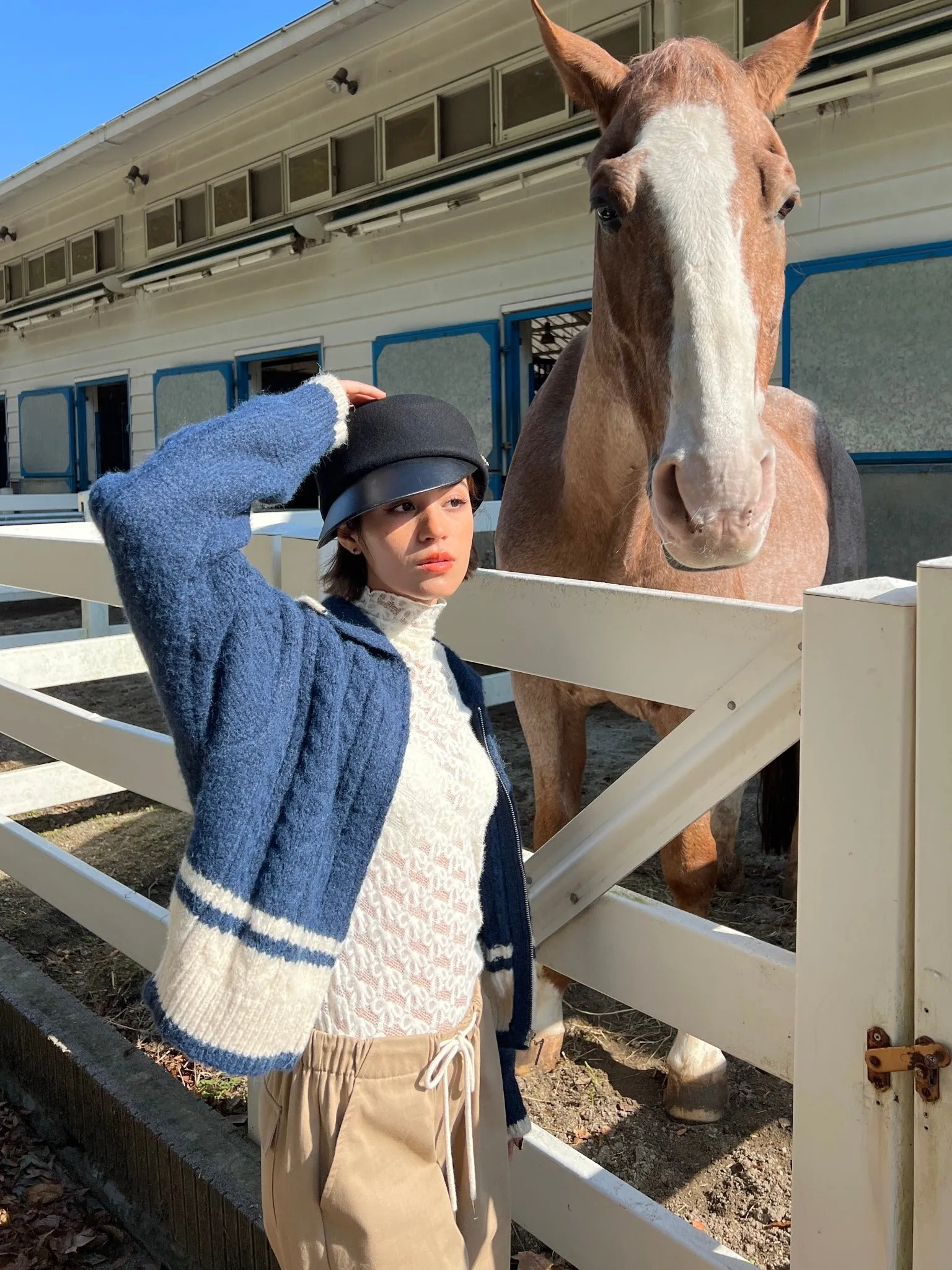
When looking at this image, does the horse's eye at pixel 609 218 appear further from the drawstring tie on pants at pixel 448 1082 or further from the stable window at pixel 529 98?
the stable window at pixel 529 98

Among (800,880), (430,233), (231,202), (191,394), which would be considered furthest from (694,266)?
(191,394)

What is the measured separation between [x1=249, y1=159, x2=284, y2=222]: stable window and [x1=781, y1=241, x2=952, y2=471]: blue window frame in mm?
5044

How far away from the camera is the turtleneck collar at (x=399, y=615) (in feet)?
4.46

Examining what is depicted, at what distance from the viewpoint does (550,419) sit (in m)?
2.88

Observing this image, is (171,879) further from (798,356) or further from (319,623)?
(798,356)

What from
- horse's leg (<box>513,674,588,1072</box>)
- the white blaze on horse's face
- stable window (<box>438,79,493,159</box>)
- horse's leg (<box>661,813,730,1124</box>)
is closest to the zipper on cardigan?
the white blaze on horse's face

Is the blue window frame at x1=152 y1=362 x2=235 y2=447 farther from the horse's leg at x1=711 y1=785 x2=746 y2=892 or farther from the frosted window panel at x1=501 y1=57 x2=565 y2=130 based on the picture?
the horse's leg at x1=711 y1=785 x2=746 y2=892

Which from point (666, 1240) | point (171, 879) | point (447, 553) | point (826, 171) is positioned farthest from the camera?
point (826, 171)

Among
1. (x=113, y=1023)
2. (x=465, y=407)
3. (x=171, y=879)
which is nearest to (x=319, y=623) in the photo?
(x=113, y=1023)

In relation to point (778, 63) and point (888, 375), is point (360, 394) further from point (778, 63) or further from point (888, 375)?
point (888, 375)

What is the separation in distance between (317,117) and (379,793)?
8.24 m

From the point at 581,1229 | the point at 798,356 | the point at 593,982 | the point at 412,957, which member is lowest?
the point at 581,1229

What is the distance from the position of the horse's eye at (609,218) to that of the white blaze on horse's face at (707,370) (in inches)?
5.0

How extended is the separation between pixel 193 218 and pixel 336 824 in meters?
9.83
